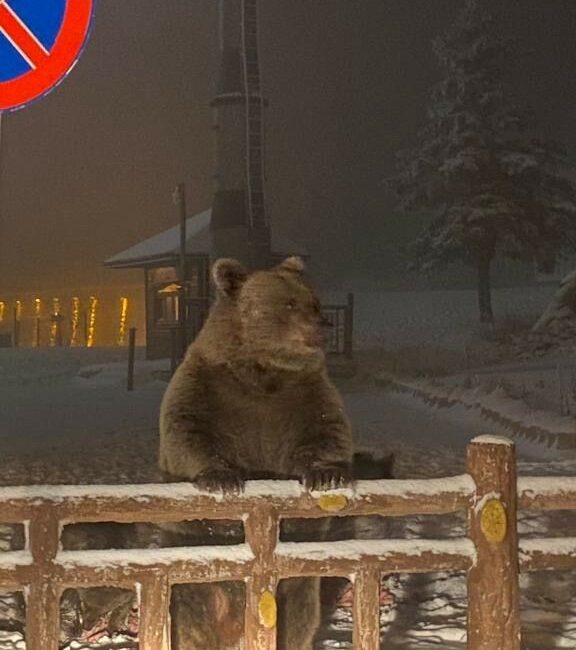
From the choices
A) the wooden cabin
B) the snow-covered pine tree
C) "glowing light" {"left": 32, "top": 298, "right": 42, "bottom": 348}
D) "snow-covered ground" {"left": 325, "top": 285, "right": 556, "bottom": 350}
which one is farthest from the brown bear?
the snow-covered pine tree

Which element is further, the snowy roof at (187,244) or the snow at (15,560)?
the snowy roof at (187,244)

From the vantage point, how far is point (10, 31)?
221 cm

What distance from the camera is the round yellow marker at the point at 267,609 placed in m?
2.15

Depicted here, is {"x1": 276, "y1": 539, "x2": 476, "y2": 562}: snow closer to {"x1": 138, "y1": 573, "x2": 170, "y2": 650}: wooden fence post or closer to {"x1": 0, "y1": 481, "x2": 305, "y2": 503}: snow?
{"x1": 0, "y1": 481, "x2": 305, "y2": 503}: snow

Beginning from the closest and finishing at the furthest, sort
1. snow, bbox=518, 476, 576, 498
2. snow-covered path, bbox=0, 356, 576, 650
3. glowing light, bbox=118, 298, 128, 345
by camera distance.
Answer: snow, bbox=518, 476, 576, 498, snow-covered path, bbox=0, 356, 576, 650, glowing light, bbox=118, 298, 128, 345

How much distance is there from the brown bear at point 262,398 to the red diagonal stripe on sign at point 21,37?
34.6 inches

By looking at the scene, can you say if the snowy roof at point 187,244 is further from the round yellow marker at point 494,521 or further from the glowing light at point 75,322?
the round yellow marker at point 494,521

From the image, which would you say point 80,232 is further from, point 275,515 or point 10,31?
point 275,515

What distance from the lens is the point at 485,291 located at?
534 cm

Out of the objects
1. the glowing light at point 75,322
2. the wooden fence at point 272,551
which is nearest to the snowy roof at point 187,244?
the glowing light at point 75,322

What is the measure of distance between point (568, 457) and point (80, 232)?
11.6ft

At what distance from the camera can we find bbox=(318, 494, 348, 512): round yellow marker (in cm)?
216

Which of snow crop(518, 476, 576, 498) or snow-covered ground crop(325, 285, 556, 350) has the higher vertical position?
snow-covered ground crop(325, 285, 556, 350)

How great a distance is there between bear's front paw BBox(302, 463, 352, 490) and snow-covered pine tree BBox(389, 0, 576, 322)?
316 cm
